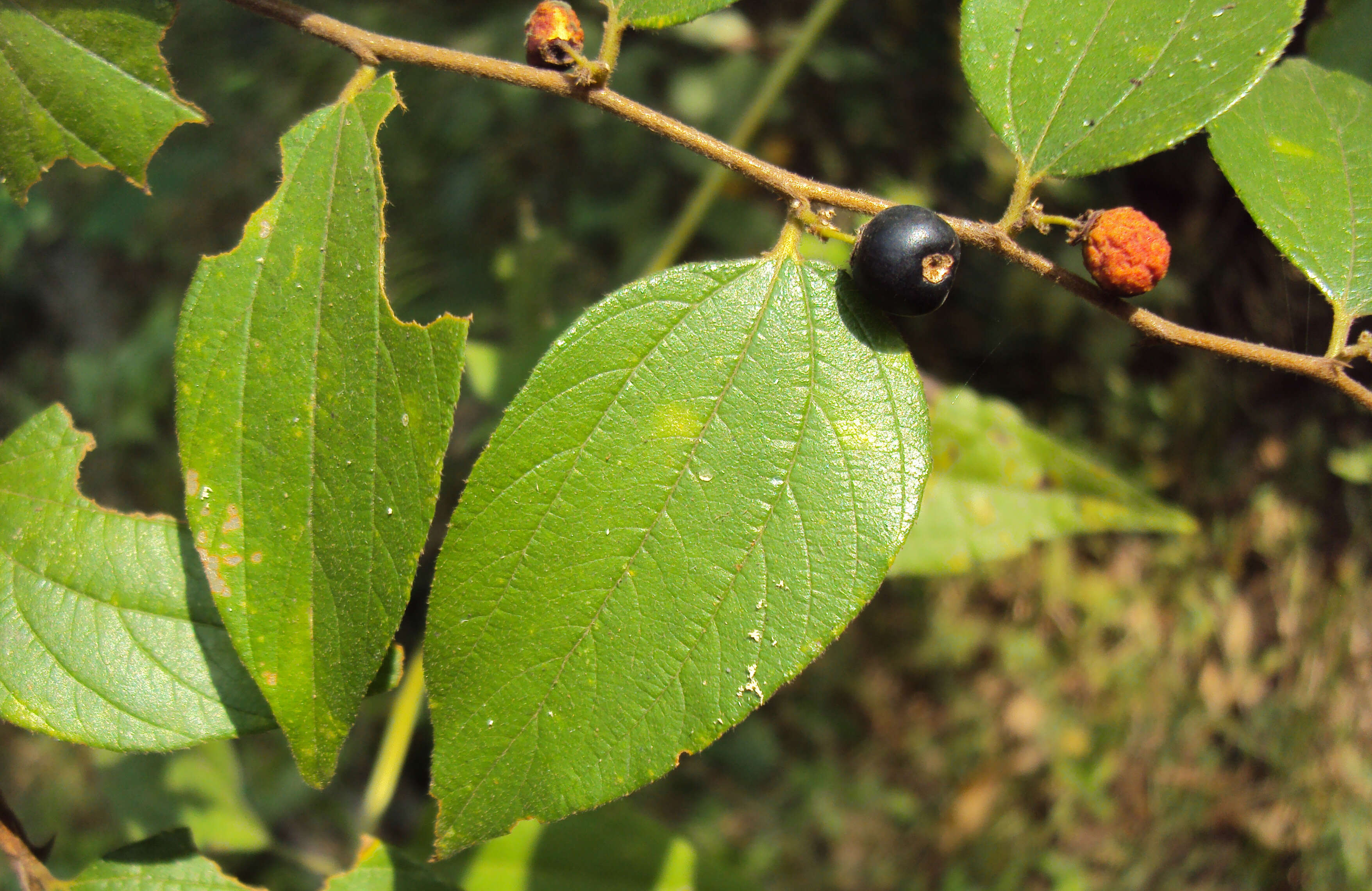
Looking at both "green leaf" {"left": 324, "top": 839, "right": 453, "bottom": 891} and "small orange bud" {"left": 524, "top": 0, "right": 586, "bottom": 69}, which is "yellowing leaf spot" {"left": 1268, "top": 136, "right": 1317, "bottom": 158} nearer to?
"small orange bud" {"left": 524, "top": 0, "right": 586, "bottom": 69}

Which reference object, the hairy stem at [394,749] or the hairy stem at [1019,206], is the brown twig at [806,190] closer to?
the hairy stem at [1019,206]

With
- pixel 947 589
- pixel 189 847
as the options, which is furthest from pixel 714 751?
pixel 189 847

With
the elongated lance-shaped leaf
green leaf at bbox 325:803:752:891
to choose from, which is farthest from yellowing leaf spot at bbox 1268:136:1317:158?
green leaf at bbox 325:803:752:891

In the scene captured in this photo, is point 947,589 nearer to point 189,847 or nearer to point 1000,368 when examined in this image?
point 1000,368

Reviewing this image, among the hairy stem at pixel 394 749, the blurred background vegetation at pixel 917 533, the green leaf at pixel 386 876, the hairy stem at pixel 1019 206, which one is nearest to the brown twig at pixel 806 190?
the hairy stem at pixel 1019 206

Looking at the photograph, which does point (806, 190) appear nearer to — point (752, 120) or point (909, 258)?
point (909, 258)

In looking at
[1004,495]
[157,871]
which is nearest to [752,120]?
[1004,495]
